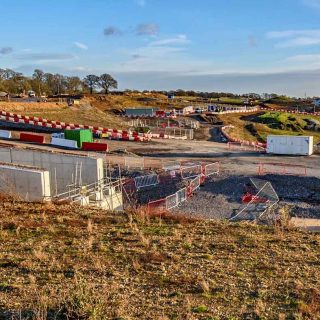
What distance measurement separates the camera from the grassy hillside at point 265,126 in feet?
192

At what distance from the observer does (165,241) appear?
1118 centimetres

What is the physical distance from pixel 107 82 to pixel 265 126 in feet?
227

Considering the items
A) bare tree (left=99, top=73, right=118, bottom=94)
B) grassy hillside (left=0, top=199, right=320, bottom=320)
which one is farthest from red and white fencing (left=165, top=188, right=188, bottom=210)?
bare tree (left=99, top=73, right=118, bottom=94)

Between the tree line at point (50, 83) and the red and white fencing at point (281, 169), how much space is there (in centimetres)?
7361

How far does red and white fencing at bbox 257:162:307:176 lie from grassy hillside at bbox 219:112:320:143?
22.9m

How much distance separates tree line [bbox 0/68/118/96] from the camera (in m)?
104

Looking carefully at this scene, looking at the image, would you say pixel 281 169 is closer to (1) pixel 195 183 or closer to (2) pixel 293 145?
(2) pixel 293 145

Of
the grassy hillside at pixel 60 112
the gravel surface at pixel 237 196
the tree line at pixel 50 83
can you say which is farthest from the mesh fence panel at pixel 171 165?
the tree line at pixel 50 83

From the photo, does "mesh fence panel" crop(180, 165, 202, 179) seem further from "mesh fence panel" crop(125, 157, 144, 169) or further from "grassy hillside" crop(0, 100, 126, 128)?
"grassy hillside" crop(0, 100, 126, 128)

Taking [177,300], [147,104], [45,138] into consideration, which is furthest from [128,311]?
[147,104]

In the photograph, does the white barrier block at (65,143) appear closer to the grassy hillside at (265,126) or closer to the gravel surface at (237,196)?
the gravel surface at (237,196)

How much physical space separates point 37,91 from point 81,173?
85.6 meters

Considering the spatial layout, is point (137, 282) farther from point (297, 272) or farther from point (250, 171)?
point (250, 171)

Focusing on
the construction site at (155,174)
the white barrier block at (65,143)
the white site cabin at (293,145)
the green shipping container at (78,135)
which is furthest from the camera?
the white site cabin at (293,145)
